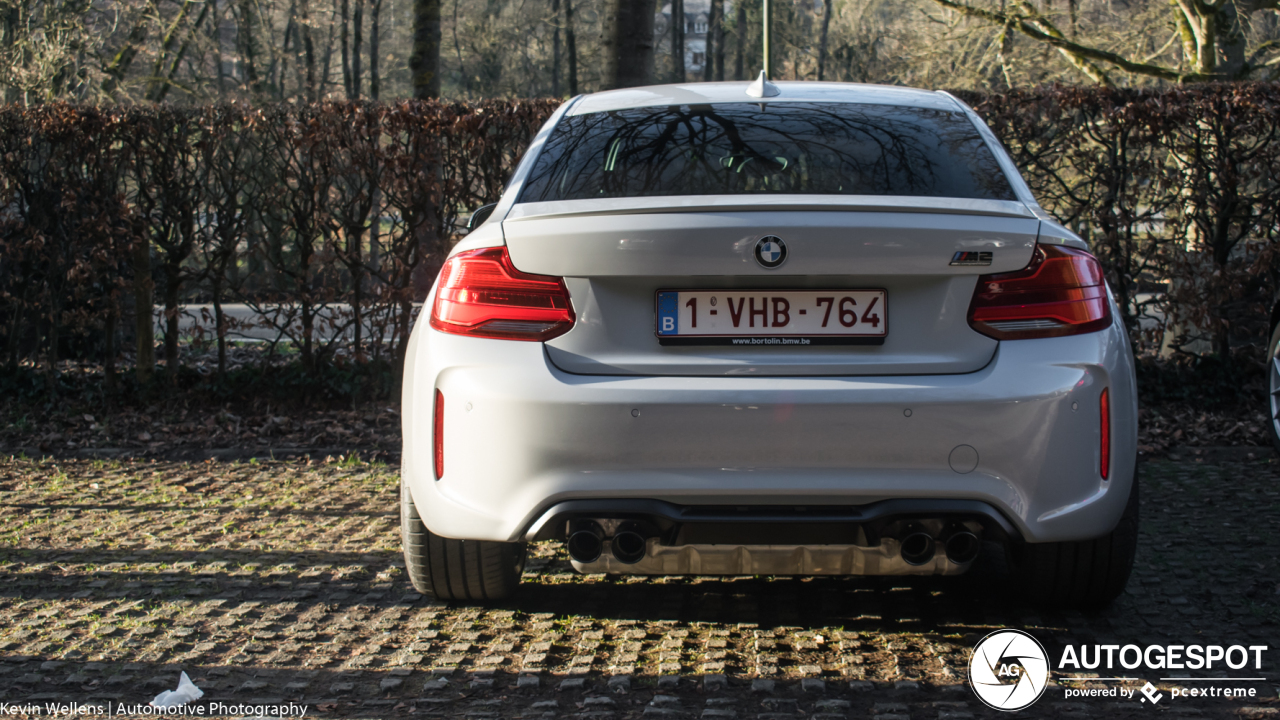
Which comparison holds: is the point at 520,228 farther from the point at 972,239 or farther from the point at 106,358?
the point at 106,358

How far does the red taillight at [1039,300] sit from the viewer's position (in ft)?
9.66

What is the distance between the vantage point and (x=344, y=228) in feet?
24.4

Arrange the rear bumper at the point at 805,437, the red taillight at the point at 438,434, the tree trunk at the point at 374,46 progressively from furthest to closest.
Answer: the tree trunk at the point at 374,46, the red taillight at the point at 438,434, the rear bumper at the point at 805,437

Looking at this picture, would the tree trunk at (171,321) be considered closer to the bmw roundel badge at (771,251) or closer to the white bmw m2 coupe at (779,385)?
the white bmw m2 coupe at (779,385)

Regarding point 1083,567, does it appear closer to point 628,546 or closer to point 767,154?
point 628,546

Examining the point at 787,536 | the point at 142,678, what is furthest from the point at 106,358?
the point at 787,536

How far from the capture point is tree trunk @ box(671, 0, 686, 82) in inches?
1571

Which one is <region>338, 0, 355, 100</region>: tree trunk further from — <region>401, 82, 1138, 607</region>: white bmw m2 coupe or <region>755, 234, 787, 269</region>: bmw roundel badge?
<region>755, 234, 787, 269</region>: bmw roundel badge

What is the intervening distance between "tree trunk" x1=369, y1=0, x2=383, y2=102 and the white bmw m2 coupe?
1158 inches

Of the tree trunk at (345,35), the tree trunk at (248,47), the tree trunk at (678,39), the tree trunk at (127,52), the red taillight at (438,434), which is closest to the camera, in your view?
the red taillight at (438,434)

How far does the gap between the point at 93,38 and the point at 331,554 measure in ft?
53.0

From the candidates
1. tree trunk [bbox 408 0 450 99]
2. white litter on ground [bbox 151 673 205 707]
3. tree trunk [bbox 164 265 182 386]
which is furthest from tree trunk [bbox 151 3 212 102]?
white litter on ground [bbox 151 673 205 707]
